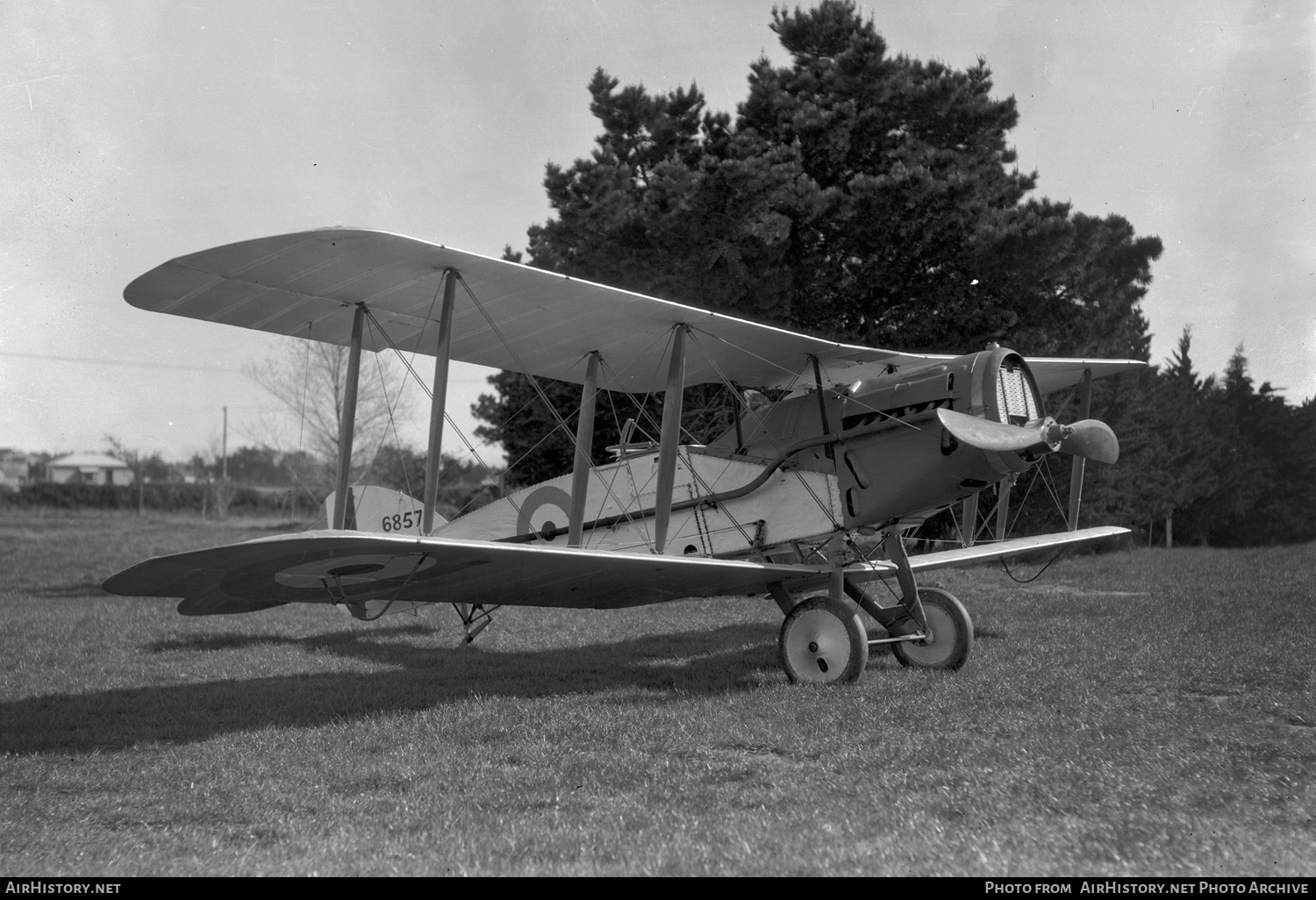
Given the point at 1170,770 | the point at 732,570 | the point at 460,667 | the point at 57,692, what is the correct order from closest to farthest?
the point at 1170,770
the point at 732,570
the point at 57,692
the point at 460,667

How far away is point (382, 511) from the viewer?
401 inches

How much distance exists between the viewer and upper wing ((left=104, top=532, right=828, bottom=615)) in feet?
17.6

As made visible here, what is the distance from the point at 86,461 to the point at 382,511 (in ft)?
165

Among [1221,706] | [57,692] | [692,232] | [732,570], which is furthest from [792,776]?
[692,232]

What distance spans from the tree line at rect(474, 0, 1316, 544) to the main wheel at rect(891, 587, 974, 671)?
6.83m

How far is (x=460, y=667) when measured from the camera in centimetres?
877

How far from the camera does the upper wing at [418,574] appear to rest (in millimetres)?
5355

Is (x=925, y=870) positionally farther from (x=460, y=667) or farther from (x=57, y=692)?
(x=57, y=692)

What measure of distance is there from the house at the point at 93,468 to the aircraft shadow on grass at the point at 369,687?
3985 cm

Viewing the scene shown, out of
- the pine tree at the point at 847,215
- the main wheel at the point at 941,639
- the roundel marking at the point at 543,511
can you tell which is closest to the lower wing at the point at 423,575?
the main wheel at the point at 941,639

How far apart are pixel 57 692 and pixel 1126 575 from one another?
1433 cm

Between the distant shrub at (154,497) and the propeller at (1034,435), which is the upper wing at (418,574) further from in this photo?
the distant shrub at (154,497)

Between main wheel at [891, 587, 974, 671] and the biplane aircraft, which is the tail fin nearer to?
the biplane aircraft

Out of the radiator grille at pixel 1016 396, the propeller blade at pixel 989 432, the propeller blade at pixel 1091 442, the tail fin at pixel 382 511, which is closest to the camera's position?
the propeller blade at pixel 989 432
